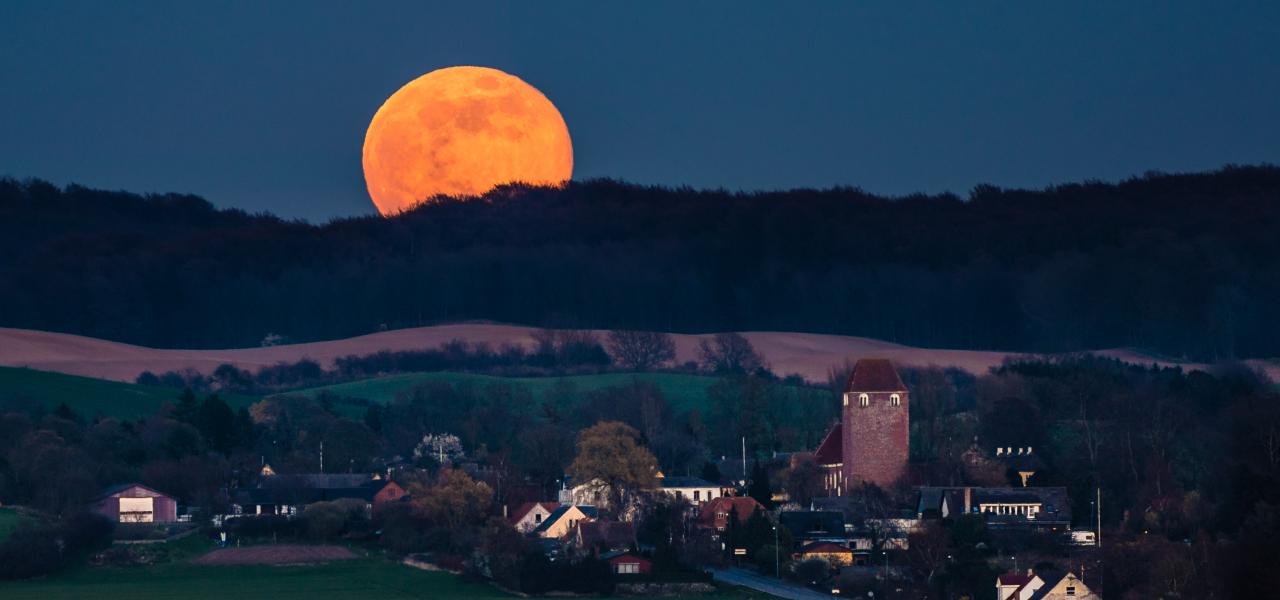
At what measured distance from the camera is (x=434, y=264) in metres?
167

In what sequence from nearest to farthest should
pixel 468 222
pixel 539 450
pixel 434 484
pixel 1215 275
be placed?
1. pixel 434 484
2. pixel 539 450
3. pixel 1215 275
4. pixel 468 222

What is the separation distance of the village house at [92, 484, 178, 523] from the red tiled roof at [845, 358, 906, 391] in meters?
29.9

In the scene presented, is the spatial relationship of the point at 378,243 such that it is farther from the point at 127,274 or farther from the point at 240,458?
the point at 240,458

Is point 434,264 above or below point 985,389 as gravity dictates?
above

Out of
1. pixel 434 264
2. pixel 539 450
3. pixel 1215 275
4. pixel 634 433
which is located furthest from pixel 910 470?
pixel 434 264

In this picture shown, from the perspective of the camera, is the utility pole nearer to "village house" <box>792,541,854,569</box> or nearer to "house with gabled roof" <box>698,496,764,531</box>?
"village house" <box>792,541,854,569</box>

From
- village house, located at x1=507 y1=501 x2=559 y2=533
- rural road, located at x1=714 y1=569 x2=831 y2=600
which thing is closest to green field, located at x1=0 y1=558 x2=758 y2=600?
Result: rural road, located at x1=714 y1=569 x2=831 y2=600

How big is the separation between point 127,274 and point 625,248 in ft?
121

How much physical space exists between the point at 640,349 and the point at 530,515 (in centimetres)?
6515

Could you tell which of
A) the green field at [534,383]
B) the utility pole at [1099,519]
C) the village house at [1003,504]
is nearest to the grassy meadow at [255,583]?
the utility pole at [1099,519]

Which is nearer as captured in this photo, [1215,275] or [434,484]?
[434,484]

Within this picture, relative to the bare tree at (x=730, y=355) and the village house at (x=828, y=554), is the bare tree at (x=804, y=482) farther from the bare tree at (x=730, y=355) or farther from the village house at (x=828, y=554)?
the bare tree at (x=730, y=355)

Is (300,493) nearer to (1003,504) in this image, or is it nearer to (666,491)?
(666,491)

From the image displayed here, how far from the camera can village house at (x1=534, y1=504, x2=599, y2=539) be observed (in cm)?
8669
